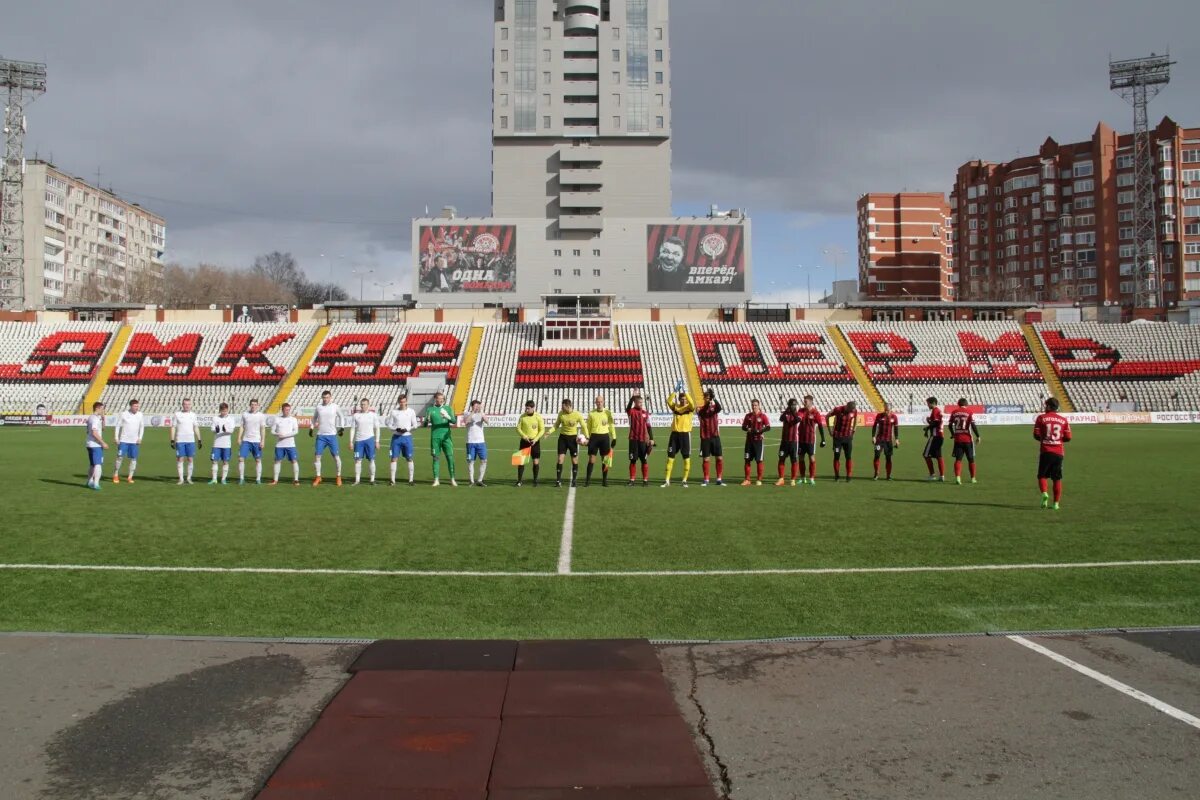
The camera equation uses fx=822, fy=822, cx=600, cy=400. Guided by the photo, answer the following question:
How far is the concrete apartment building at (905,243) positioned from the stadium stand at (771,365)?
195ft

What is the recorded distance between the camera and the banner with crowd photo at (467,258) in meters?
61.7

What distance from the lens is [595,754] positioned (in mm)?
4359

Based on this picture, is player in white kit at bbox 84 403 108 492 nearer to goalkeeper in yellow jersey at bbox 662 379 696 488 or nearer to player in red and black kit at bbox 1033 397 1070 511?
goalkeeper in yellow jersey at bbox 662 379 696 488

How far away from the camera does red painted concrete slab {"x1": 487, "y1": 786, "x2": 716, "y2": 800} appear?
3908 millimetres

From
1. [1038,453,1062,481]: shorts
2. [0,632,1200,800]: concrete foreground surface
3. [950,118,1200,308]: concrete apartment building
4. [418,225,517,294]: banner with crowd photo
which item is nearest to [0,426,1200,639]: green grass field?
[1038,453,1062,481]: shorts

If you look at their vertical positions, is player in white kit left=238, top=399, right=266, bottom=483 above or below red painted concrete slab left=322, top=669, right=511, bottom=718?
above

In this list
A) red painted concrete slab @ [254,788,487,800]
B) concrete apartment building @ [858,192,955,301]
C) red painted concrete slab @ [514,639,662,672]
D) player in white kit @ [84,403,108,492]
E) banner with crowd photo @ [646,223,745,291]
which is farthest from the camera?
concrete apartment building @ [858,192,955,301]

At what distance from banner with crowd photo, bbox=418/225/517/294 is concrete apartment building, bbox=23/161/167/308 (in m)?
55.9

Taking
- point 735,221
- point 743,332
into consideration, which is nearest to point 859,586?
point 743,332

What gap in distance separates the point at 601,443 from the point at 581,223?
183 feet

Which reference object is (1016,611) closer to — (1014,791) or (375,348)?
(1014,791)

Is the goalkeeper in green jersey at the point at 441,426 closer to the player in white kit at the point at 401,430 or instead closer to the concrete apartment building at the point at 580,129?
the player in white kit at the point at 401,430

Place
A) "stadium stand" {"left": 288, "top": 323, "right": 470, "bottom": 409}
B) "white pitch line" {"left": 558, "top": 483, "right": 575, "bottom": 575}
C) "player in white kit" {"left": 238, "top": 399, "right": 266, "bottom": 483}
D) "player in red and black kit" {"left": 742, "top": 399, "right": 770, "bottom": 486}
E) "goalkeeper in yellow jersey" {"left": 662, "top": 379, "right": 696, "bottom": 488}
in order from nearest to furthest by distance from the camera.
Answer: "white pitch line" {"left": 558, "top": 483, "right": 575, "bottom": 575} → "goalkeeper in yellow jersey" {"left": 662, "top": 379, "right": 696, "bottom": 488} → "player in red and black kit" {"left": 742, "top": 399, "right": 770, "bottom": 486} → "player in white kit" {"left": 238, "top": 399, "right": 266, "bottom": 483} → "stadium stand" {"left": 288, "top": 323, "right": 470, "bottom": 409}

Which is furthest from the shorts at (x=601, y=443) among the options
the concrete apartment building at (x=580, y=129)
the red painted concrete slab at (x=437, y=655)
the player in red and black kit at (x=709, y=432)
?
the concrete apartment building at (x=580, y=129)
